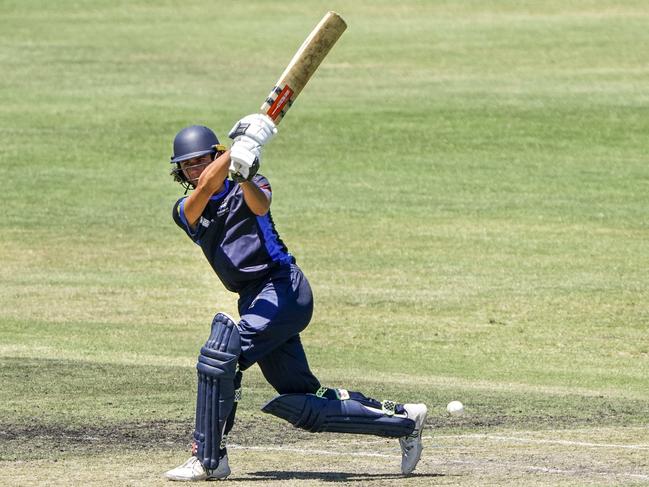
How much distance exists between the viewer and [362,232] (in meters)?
20.2

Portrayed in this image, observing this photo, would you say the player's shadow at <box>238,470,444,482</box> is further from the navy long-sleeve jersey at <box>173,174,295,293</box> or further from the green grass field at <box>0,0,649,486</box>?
the navy long-sleeve jersey at <box>173,174,295,293</box>

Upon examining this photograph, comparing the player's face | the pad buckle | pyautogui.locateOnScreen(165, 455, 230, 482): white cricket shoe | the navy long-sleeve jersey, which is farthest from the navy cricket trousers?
the player's face

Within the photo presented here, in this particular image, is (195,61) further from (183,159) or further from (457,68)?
(183,159)

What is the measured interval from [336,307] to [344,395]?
8235 millimetres

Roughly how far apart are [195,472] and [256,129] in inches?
71.5

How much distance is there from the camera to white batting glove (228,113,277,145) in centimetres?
760

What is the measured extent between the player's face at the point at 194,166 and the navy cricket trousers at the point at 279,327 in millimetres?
679

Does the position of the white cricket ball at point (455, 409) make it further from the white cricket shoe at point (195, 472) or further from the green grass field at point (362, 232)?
the white cricket shoe at point (195, 472)

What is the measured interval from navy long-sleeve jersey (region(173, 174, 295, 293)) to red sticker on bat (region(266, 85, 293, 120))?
381 mm

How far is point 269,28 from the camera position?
35.1 m

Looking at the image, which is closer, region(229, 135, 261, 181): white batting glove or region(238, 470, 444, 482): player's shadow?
region(229, 135, 261, 181): white batting glove

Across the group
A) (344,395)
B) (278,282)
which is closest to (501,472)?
(344,395)

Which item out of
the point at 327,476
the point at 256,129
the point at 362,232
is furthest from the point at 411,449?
the point at 362,232

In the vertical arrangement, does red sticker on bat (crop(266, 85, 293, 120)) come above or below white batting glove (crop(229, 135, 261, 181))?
above
